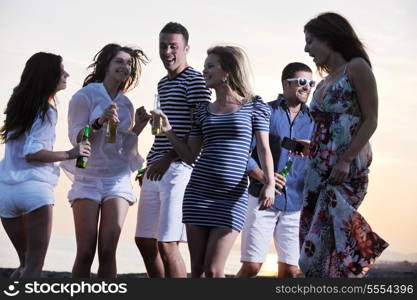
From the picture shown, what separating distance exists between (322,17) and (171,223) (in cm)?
218

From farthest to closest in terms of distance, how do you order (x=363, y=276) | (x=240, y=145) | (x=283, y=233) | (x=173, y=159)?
(x=283, y=233), (x=173, y=159), (x=240, y=145), (x=363, y=276)

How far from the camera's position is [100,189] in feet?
24.3

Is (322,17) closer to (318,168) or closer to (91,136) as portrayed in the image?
(318,168)

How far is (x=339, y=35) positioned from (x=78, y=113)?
2499 millimetres

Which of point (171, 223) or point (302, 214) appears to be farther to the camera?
point (171, 223)

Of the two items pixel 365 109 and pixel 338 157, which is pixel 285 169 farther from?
pixel 365 109

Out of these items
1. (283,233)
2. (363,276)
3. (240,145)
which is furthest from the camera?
(283,233)

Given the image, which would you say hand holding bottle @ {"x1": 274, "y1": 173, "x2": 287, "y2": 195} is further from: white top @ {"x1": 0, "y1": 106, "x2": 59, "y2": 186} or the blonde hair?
white top @ {"x1": 0, "y1": 106, "x2": 59, "y2": 186}

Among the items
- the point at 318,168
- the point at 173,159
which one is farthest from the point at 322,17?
the point at 173,159

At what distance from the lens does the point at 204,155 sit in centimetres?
664

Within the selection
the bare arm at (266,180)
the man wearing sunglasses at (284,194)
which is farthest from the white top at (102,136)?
the bare arm at (266,180)

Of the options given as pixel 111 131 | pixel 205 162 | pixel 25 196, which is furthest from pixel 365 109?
pixel 25 196

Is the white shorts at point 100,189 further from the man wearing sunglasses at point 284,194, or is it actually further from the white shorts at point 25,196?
the man wearing sunglasses at point 284,194

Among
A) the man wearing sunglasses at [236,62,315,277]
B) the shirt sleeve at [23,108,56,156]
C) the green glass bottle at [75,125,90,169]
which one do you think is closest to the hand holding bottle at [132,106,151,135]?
the green glass bottle at [75,125,90,169]
